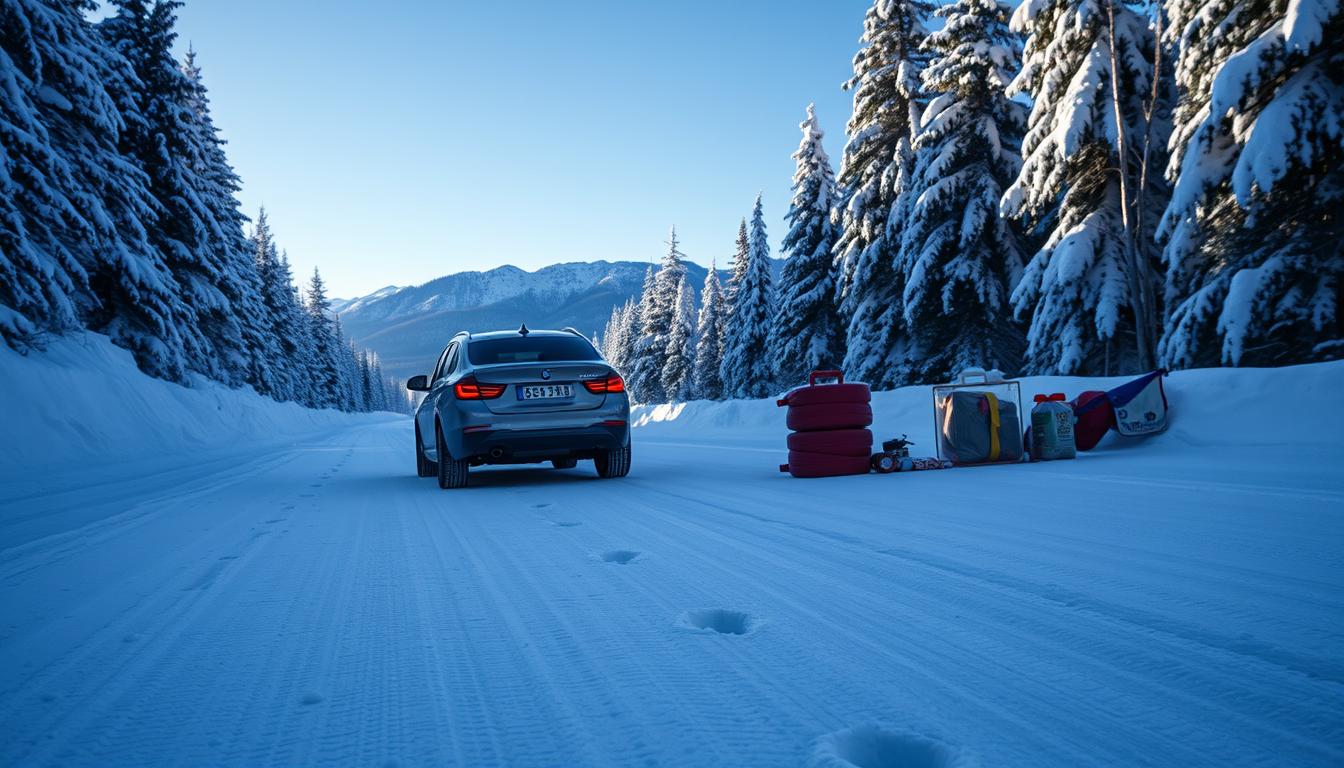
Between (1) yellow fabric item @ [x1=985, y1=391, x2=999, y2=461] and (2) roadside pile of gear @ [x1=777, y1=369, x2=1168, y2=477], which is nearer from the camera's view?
(2) roadside pile of gear @ [x1=777, y1=369, x2=1168, y2=477]

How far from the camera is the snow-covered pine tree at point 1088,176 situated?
1584cm

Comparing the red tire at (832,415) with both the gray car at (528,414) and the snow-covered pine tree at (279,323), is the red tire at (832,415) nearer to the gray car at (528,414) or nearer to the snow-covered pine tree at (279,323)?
the gray car at (528,414)

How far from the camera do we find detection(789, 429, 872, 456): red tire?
6.29m

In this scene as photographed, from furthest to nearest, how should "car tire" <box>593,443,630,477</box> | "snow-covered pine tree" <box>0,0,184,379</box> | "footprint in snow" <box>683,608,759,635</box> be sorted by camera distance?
"snow-covered pine tree" <box>0,0,184,379</box> < "car tire" <box>593,443,630,477</box> < "footprint in snow" <box>683,608,759,635</box>

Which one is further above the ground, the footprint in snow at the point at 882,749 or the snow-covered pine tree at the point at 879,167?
the snow-covered pine tree at the point at 879,167

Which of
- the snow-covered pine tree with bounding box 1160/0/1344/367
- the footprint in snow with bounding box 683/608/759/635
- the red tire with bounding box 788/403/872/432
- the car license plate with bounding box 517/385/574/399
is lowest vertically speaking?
the footprint in snow with bounding box 683/608/759/635

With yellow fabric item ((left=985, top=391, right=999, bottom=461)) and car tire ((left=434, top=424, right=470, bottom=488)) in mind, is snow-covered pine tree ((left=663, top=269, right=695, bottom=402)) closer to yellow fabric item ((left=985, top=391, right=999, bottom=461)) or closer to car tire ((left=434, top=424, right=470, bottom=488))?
yellow fabric item ((left=985, top=391, right=999, bottom=461))

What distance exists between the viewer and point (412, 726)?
136 cm

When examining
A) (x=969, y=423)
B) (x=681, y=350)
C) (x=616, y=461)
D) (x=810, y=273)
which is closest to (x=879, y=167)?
(x=810, y=273)

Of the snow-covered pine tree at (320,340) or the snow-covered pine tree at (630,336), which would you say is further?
the snow-covered pine tree at (630,336)

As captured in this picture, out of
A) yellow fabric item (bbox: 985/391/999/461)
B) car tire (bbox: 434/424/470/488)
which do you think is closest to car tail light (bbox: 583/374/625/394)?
car tire (bbox: 434/424/470/488)

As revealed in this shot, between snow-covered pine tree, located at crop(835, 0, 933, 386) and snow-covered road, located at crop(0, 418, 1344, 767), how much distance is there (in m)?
19.0

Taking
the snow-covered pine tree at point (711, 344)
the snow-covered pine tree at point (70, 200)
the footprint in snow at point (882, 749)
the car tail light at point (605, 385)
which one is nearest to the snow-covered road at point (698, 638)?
the footprint in snow at point (882, 749)

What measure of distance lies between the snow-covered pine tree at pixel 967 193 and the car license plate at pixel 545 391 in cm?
1573
